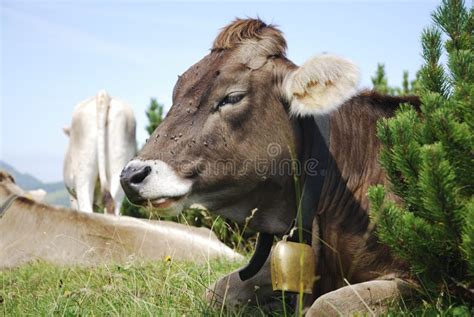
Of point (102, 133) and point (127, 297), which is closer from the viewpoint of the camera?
point (127, 297)

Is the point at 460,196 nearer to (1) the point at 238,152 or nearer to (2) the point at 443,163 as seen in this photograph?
(2) the point at 443,163

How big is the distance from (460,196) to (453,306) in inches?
25.8

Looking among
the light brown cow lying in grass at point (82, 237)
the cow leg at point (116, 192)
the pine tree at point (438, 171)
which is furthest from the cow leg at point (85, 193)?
the pine tree at point (438, 171)

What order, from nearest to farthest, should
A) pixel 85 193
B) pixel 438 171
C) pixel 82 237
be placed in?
pixel 438 171, pixel 82 237, pixel 85 193

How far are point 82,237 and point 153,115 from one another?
11.7ft

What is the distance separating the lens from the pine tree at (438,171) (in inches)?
135

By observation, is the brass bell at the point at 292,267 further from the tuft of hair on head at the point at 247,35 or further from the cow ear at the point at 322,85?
the tuft of hair on head at the point at 247,35

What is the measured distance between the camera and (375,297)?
13.0 ft

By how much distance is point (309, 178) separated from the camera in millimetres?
4406

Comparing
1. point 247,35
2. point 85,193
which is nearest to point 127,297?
point 247,35

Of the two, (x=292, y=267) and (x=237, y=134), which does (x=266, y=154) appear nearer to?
(x=237, y=134)

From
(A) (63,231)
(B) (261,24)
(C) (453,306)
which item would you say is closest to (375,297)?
(C) (453,306)

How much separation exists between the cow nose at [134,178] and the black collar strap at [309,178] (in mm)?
935

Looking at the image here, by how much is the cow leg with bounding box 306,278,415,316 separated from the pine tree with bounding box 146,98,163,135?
7.59 m
